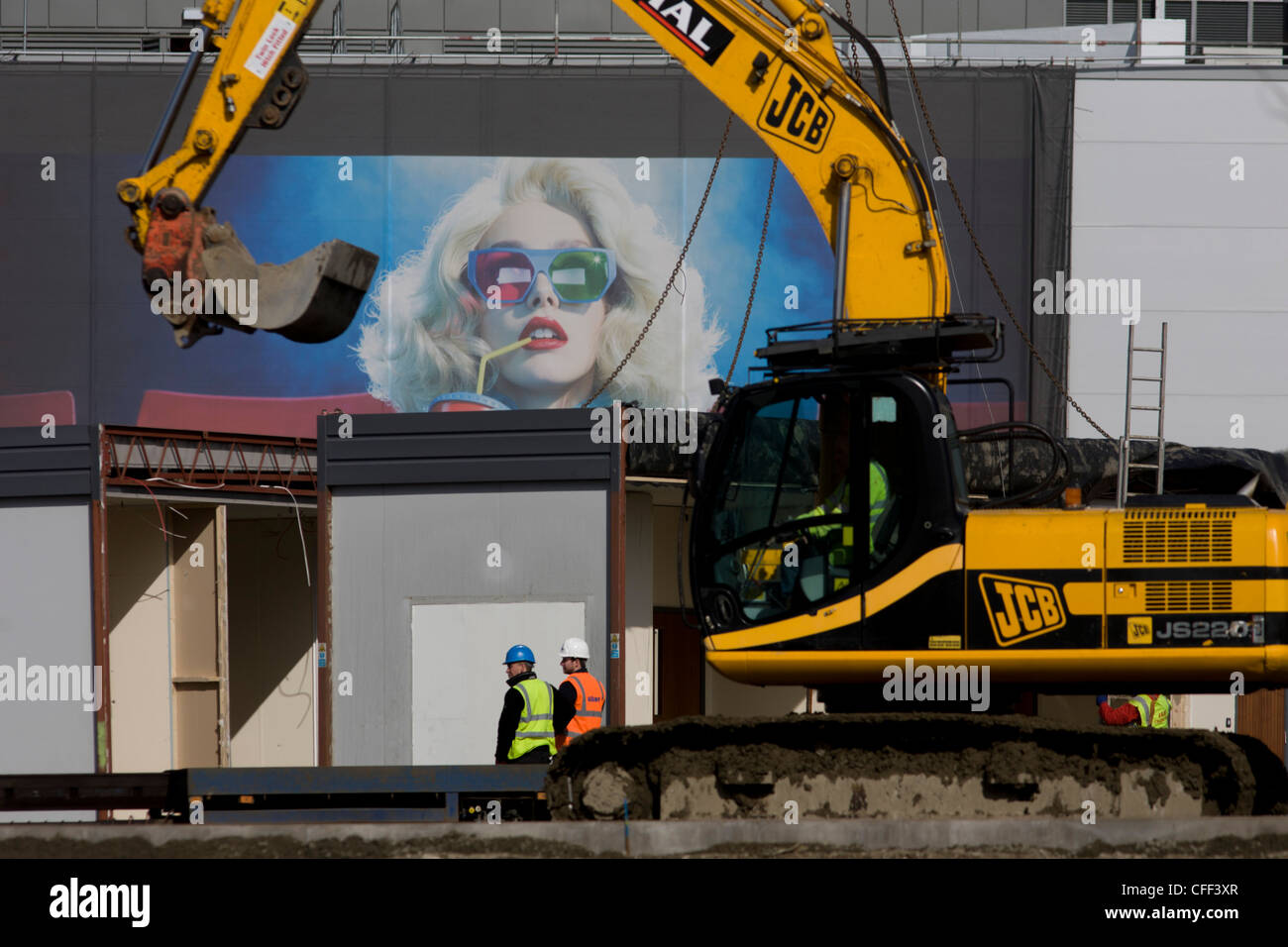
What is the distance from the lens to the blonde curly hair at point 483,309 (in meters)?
26.3

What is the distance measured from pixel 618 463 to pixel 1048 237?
14441 millimetres

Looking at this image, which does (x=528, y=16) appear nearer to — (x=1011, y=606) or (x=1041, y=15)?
(x=1041, y=15)

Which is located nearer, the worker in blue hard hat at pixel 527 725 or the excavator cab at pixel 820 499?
the excavator cab at pixel 820 499

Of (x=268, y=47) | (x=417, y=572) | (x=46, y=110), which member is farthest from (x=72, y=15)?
(x=268, y=47)

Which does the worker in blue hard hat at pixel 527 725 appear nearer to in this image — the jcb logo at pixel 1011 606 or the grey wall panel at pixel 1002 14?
the jcb logo at pixel 1011 606

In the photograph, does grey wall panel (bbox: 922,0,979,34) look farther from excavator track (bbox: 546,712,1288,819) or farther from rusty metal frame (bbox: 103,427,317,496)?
excavator track (bbox: 546,712,1288,819)

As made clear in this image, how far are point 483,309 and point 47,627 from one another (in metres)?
12.3

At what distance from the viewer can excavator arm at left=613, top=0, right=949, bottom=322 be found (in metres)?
10.0

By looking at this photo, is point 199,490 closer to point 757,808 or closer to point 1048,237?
point 757,808

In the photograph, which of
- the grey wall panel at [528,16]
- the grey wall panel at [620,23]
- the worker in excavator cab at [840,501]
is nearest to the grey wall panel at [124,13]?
the grey wall panel at [528,16]

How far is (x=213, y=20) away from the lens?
33.4 feet

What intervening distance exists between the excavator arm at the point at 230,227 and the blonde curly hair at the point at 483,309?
15846 millimetres

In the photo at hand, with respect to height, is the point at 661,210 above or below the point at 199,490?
above
